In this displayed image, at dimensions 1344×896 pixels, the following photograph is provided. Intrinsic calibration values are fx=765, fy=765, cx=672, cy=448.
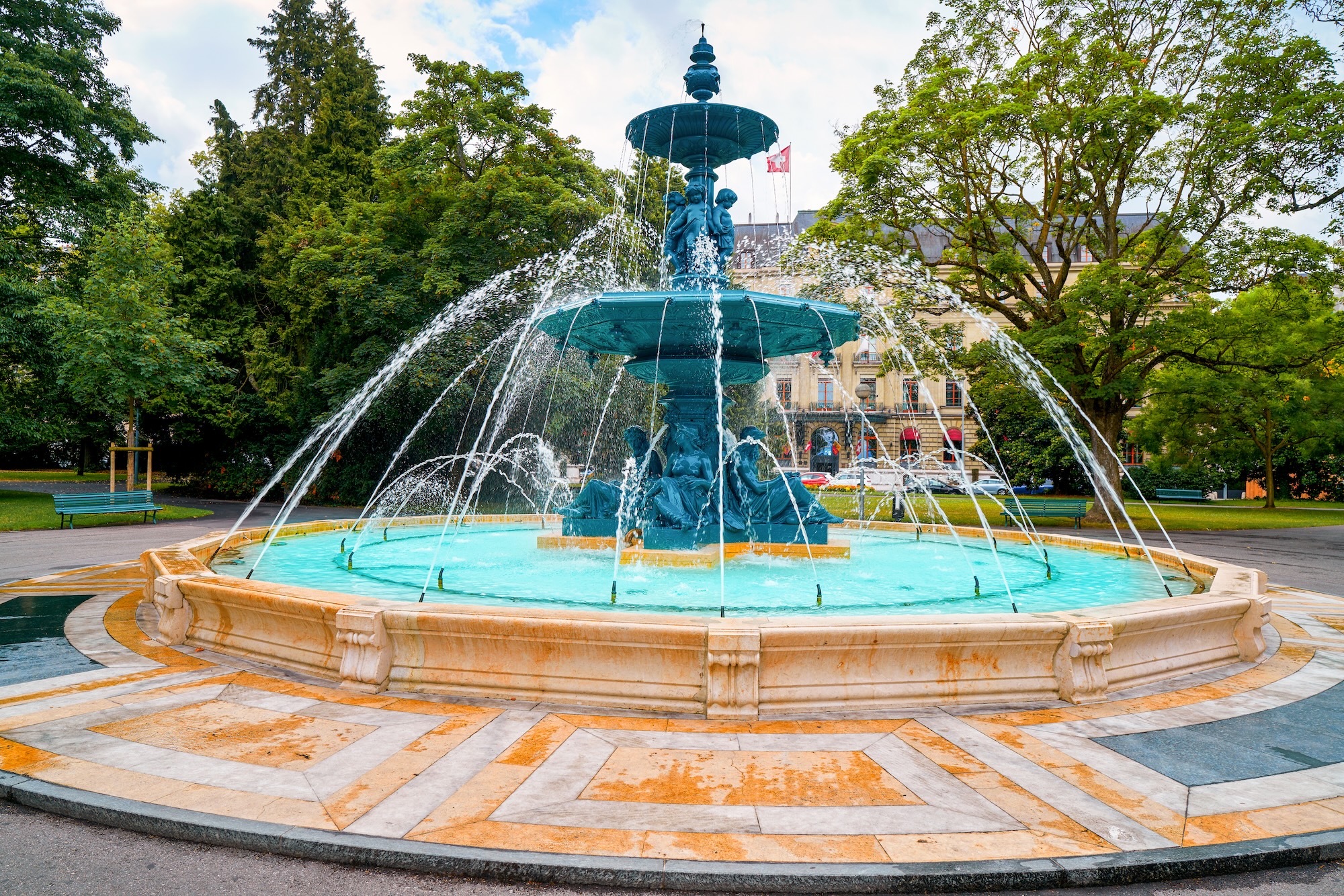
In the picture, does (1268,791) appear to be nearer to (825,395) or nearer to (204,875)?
(204,875)

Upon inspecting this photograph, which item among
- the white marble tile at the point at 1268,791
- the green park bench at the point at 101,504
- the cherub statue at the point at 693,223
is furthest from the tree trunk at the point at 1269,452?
the green park bench at the point at 101,504

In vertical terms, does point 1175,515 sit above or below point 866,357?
below

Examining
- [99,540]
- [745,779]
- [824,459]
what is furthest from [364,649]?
[824,459]

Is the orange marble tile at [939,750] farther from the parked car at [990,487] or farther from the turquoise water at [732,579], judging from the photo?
the parked car at [990,487]

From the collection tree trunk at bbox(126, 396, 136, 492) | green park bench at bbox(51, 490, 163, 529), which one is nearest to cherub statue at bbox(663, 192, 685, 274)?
green park bench at bbox(51, 490, 163, 529)

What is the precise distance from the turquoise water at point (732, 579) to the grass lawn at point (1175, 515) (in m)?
12.0

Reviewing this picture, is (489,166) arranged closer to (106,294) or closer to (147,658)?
(106,294)

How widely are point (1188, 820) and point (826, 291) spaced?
2354 cm

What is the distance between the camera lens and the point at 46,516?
68.8ft

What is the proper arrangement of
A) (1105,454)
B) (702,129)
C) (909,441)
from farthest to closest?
(909,441) → (1105,454) → (702,129)

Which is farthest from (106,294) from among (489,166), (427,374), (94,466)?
(94,466)

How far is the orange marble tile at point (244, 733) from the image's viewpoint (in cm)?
405

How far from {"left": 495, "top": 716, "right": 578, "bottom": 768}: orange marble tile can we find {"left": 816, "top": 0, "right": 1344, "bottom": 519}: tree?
18.7 m

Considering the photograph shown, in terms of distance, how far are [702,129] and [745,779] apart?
9736 millimetres
